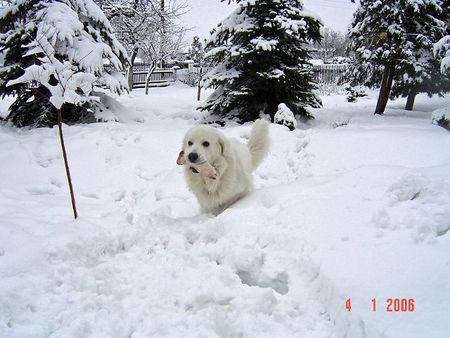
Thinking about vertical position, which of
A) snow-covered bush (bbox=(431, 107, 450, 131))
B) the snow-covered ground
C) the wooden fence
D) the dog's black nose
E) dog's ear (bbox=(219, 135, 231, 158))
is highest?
the wooden fence

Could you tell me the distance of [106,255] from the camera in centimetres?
263

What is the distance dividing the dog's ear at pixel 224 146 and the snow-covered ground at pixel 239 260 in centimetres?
57

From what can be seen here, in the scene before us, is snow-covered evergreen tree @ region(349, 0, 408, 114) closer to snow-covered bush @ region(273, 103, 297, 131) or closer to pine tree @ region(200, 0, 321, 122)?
pine tree @ region(200, 0, 321, 122)

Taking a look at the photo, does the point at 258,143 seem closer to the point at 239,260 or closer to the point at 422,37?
the point at 239,260

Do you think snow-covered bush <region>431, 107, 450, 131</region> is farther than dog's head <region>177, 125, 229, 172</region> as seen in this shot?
Yes

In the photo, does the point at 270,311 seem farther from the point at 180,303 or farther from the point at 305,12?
the point at 305,12

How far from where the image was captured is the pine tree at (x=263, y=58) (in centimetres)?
762

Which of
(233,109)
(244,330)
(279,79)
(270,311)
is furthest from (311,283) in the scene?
(233,109)

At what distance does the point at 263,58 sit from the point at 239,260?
659 cm

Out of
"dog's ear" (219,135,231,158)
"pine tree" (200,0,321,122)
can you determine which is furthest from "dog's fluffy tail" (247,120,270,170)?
"pine tree" (200,0,321,122)

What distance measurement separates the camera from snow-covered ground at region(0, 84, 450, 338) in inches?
67.1

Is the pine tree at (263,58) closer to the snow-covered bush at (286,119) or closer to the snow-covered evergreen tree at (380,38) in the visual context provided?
the snow-covered bush at (286,119)

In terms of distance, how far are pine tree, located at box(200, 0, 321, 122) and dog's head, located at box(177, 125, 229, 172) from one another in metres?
4.49
